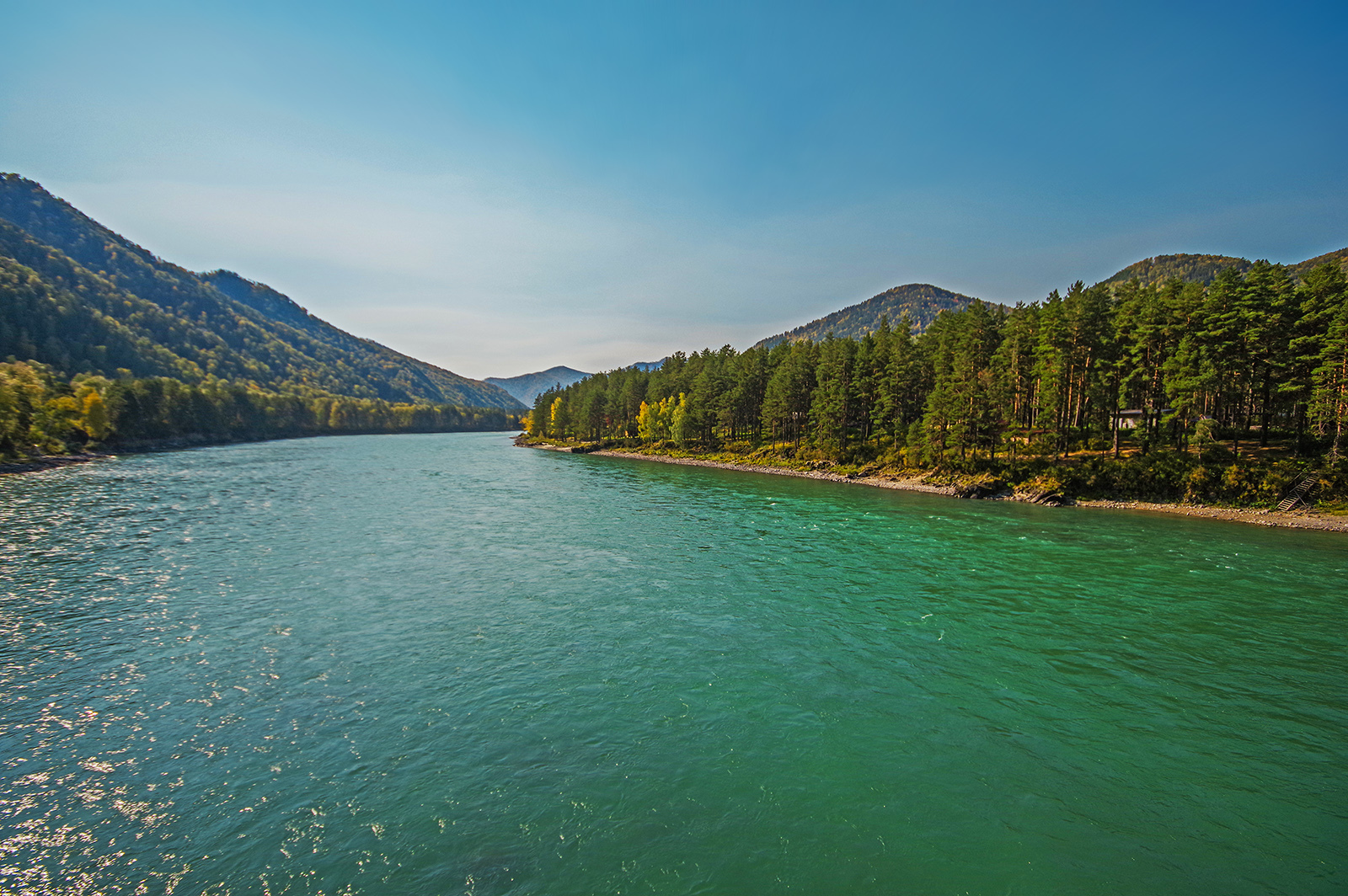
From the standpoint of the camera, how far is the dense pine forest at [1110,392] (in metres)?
47.4

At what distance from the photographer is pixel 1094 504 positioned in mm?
50875

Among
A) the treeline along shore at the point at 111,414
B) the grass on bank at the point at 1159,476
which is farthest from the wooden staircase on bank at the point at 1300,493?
the treeline along shore at the point at 111,414

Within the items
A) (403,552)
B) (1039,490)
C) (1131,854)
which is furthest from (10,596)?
(1039,490)

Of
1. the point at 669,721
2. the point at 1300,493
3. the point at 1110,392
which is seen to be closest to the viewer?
the point at 669,721

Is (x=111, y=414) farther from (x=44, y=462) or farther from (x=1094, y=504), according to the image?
(x=1094, y=504)

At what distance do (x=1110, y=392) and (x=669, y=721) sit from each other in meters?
65.9

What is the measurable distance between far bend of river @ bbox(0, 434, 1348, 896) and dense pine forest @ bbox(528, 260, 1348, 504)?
21.5 meters

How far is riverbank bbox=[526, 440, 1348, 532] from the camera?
136 feet

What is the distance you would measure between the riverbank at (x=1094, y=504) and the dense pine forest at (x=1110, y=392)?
193 centimetres

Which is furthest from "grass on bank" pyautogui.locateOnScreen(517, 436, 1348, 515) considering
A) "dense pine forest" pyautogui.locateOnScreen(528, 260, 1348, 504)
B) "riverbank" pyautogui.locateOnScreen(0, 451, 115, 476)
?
"riverbank" pyautogui.locateOnScreen(0, 451, 115, 476)

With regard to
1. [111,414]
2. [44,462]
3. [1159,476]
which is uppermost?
[111,414]

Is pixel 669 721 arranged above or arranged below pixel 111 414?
below

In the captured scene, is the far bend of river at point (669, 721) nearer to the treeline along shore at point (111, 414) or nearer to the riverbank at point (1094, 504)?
the riverbank at point (1094, 504)

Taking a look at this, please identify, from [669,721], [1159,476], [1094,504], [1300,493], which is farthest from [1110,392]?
[669,721]
